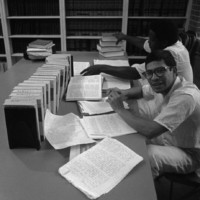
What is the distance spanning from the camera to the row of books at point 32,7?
3027 mm

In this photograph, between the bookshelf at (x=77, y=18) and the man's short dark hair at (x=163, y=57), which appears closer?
the man's short dark hair at (x=163, y=57)

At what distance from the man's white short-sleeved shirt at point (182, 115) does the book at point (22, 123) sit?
57cm

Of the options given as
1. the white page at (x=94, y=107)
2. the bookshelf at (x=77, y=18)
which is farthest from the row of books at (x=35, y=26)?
the white page at (x=94, y=107)

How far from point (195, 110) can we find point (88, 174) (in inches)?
26.1

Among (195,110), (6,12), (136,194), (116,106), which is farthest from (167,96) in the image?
(6,12)

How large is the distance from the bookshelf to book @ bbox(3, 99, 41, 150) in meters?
2.41

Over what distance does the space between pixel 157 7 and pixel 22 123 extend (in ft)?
9.02

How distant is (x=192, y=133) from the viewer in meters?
1.21

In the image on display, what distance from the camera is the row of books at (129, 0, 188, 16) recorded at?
9.85 feet

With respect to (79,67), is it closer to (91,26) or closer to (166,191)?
(166,191)

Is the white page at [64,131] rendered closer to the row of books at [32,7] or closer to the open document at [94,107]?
the open document at [94,107]

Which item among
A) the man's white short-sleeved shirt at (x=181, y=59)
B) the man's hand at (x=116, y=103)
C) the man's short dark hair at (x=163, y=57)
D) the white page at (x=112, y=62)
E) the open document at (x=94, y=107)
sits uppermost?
the man's short dark hair at (x=163, y=57)

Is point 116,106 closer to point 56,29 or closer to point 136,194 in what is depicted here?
point 136,194

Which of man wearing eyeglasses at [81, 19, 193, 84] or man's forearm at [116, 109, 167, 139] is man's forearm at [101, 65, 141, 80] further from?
man's forearm at [116, 109, 167, 139]
